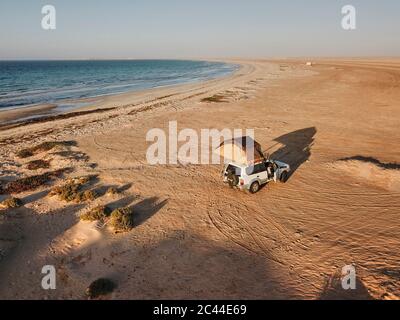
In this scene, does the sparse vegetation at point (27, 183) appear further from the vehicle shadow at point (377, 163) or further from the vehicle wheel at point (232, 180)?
the vehicle shadow at point (377, 163)

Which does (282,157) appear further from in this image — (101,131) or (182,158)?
(101,131)

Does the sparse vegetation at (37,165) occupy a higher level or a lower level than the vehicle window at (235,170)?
lower

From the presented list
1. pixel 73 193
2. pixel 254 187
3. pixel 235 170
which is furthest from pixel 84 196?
pixel 254 187

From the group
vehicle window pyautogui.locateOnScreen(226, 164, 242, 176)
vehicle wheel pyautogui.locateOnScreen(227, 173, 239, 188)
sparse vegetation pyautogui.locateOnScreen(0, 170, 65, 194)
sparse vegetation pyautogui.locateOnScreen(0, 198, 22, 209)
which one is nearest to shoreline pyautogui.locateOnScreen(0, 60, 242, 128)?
A: sparse vegetation pyautogui.locateOnScreen(0, 170, 65, 194)

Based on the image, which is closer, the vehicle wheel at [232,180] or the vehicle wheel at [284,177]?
the vehicle wheel at [232,180]

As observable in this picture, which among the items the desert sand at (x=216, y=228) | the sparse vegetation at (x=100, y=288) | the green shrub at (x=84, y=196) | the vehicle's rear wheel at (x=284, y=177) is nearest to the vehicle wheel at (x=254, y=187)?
the desert sand at (x=216, y=228)

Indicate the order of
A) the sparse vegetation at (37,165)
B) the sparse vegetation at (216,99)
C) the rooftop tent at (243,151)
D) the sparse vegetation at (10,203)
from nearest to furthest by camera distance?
the sparse vegetation at (10,203) < the rooftop tent at (243,151) < the sparse vegetation at (37,165) < the sparse vegetation at (216,99)

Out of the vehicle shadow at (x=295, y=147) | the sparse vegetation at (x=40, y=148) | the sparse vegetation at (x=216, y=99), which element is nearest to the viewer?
the vehicle shadow at (x=295, y=147)
